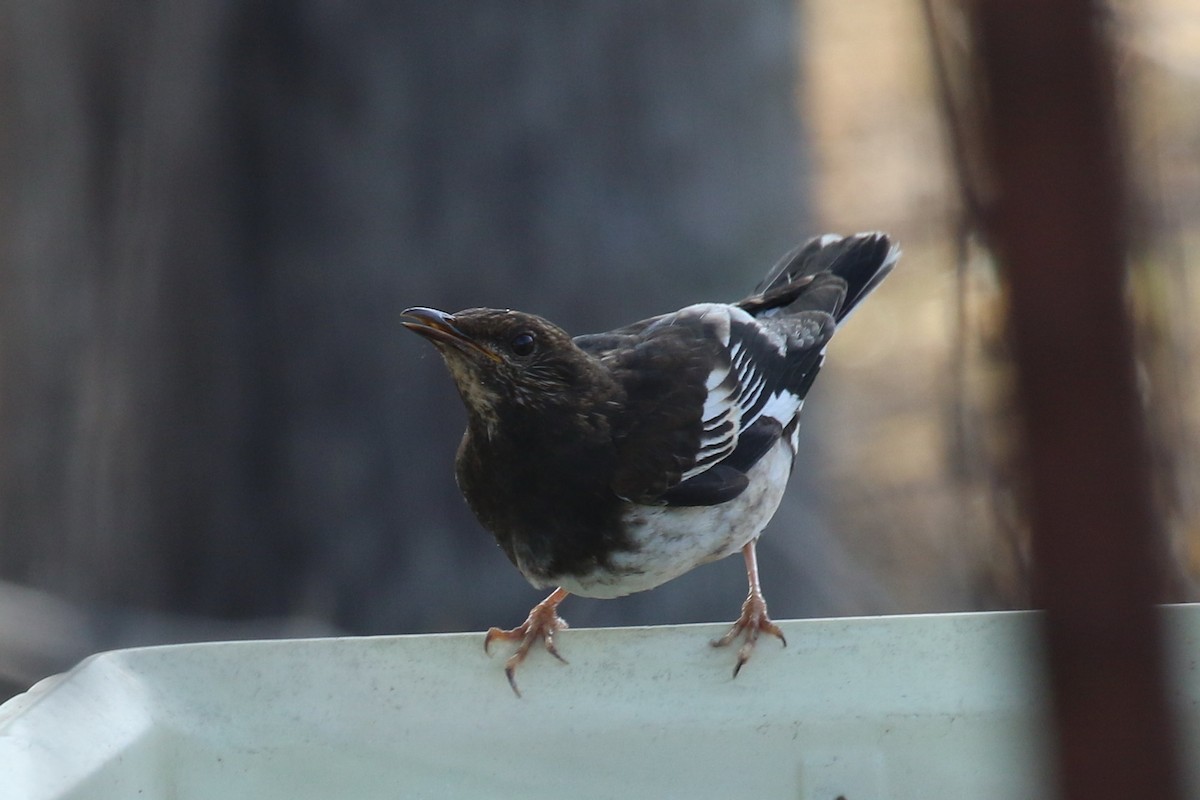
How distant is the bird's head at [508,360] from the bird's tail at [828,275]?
3.44 feet

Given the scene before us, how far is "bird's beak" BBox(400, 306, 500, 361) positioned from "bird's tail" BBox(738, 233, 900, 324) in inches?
51.2

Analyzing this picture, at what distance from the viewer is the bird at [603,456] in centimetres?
327

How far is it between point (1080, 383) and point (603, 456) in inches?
112

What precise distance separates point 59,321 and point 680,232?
8.67 ft

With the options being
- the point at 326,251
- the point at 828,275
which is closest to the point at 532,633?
the point at 828,275

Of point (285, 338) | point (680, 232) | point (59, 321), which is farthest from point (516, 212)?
point (59, 321)

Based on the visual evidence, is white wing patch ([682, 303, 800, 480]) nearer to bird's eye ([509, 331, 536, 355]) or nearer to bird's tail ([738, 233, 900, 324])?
bird's tail ([738, 233, 900, 324])

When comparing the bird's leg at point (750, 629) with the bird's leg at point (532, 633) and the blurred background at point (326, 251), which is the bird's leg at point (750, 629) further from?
the blurred background at point (326, 251)

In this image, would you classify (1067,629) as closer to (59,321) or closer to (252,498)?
(252,498)

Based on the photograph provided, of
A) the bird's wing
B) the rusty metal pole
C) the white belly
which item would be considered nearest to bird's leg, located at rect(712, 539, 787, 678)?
the white belly

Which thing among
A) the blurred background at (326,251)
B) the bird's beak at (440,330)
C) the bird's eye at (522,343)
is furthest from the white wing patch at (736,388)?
the blurred background at (326,251)

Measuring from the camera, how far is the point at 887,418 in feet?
27.7

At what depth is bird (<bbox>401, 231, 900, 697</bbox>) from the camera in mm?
3270

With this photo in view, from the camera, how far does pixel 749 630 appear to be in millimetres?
3125
